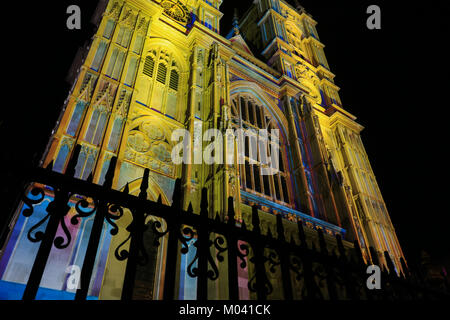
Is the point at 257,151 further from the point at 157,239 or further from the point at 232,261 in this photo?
the point at 157,239

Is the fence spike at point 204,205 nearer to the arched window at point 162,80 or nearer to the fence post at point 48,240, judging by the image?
the fence post at point 48,240

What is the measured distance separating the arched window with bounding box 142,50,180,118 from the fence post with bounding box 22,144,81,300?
9.30m

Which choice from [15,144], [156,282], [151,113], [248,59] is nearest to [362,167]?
[248,59]

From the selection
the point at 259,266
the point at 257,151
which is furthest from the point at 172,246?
the point at 257,151

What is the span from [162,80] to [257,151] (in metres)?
5.51

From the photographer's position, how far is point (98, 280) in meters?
6.16

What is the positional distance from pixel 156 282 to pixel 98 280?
1.65 m

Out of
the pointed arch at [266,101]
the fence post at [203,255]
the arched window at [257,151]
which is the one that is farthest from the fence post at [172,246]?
the pointed arch at [266,101]

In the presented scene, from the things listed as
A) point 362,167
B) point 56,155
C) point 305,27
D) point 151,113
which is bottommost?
point 56,155

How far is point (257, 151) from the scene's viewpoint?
13.8 m

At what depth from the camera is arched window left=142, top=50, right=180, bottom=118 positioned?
36.8 feet
